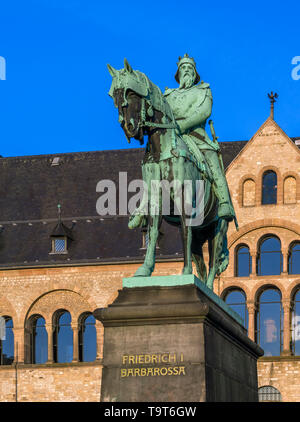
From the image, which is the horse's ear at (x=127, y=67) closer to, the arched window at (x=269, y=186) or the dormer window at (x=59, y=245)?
the arched window at (x=269, y=186)

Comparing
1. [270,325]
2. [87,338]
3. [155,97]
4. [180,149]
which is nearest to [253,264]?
[270,325]

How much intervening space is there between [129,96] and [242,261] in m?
28.2

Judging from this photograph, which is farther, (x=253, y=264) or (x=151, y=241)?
(x=253, y=264)

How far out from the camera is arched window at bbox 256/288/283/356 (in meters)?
41.6

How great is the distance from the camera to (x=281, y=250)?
4216cm

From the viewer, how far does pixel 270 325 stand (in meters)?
41.8

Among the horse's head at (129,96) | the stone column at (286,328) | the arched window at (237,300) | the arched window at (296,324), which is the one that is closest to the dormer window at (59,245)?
the arched window at (237,300)

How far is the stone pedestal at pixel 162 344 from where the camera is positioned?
13.9 meters

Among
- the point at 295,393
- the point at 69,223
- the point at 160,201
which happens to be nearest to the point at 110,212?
the point at 69,223

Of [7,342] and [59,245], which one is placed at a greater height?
[59,245]

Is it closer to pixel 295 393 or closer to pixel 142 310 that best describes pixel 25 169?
pixel 295 393

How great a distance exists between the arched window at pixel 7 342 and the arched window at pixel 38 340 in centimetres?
94

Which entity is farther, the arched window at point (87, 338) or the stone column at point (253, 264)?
the arched window at point (87, 338)

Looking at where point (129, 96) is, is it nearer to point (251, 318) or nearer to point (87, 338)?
point (251, 318)
